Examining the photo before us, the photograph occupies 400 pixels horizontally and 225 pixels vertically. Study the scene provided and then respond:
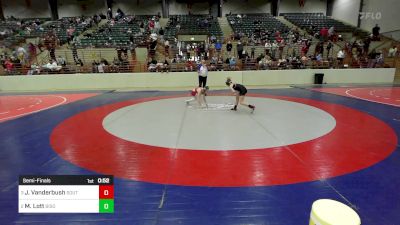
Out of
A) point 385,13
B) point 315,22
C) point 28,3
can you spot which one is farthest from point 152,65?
point 28,3

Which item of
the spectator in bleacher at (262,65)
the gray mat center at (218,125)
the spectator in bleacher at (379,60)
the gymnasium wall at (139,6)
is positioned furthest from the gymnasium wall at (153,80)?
the gymnasium wall at (139,6)

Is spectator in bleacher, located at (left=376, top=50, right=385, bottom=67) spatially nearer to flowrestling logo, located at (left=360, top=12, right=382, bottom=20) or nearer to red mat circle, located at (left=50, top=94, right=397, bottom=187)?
flowrestling logo, located at (left=360, top=12, right=382, bottom=20)

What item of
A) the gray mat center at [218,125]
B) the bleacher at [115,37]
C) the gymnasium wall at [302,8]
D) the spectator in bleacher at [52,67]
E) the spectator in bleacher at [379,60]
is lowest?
the gray mat center at [218,125]

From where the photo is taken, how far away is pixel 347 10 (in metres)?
27.9

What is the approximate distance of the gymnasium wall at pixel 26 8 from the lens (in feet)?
99.2

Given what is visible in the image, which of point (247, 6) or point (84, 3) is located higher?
point (84, 3)

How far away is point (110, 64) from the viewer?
16.6m

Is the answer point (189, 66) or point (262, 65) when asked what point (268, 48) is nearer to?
point (262, 65)

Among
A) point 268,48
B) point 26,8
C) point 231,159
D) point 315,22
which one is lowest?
point 231,159

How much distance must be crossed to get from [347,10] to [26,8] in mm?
37160

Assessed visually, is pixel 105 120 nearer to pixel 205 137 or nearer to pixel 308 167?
pixel 205 137

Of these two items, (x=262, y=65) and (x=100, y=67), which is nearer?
(x=100, y=67)

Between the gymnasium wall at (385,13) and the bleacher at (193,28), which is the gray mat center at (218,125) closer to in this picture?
the bleacher at (193,28)
